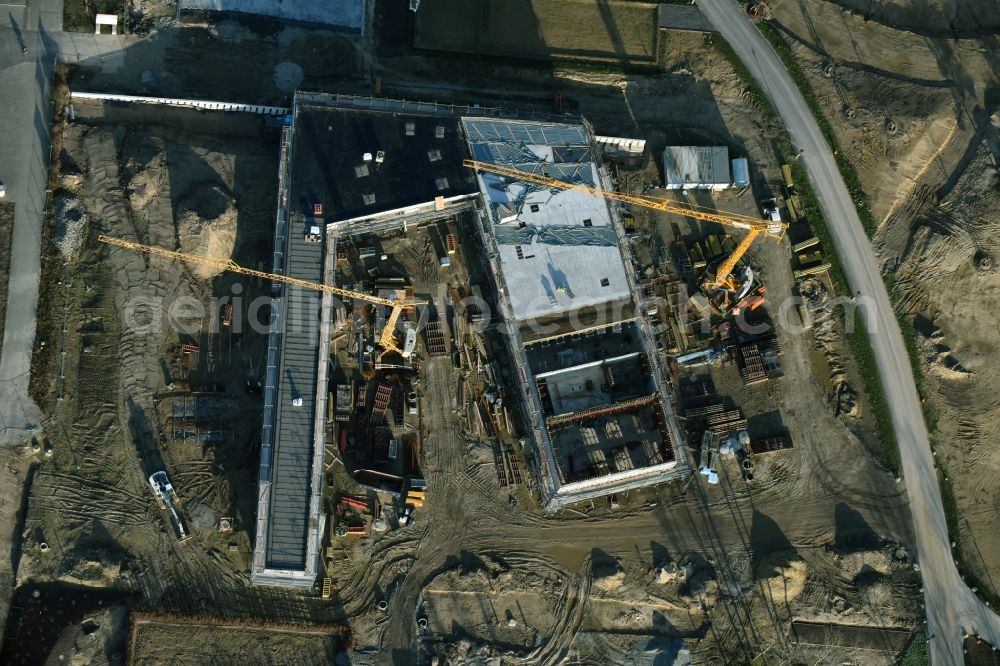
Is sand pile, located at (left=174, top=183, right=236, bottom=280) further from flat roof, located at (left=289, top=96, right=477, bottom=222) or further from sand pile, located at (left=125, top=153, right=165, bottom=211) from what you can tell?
flat roof, located at (left=289, top=96, right=477, bottom=222)

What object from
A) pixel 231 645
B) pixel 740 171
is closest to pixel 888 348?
pixel 740 171

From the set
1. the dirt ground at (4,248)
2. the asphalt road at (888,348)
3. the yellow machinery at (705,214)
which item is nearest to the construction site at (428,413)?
the yellow machinery at (705,214)

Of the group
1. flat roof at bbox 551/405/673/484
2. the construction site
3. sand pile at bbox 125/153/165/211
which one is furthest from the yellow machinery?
sand pile at bbox 125/153/165/211

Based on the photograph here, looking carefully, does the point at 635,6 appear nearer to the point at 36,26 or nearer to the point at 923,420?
the point at 923,420

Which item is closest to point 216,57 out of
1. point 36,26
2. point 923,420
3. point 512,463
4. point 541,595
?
point 36,26

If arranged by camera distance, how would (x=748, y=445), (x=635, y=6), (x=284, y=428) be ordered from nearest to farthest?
(x=284, y=428)
(x=748, y=445)
(x=635, y=6)

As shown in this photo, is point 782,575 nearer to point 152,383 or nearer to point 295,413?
point 295,413

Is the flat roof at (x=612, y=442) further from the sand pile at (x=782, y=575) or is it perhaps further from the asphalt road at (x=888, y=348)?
the asphalt road at (x=888, y=348)
